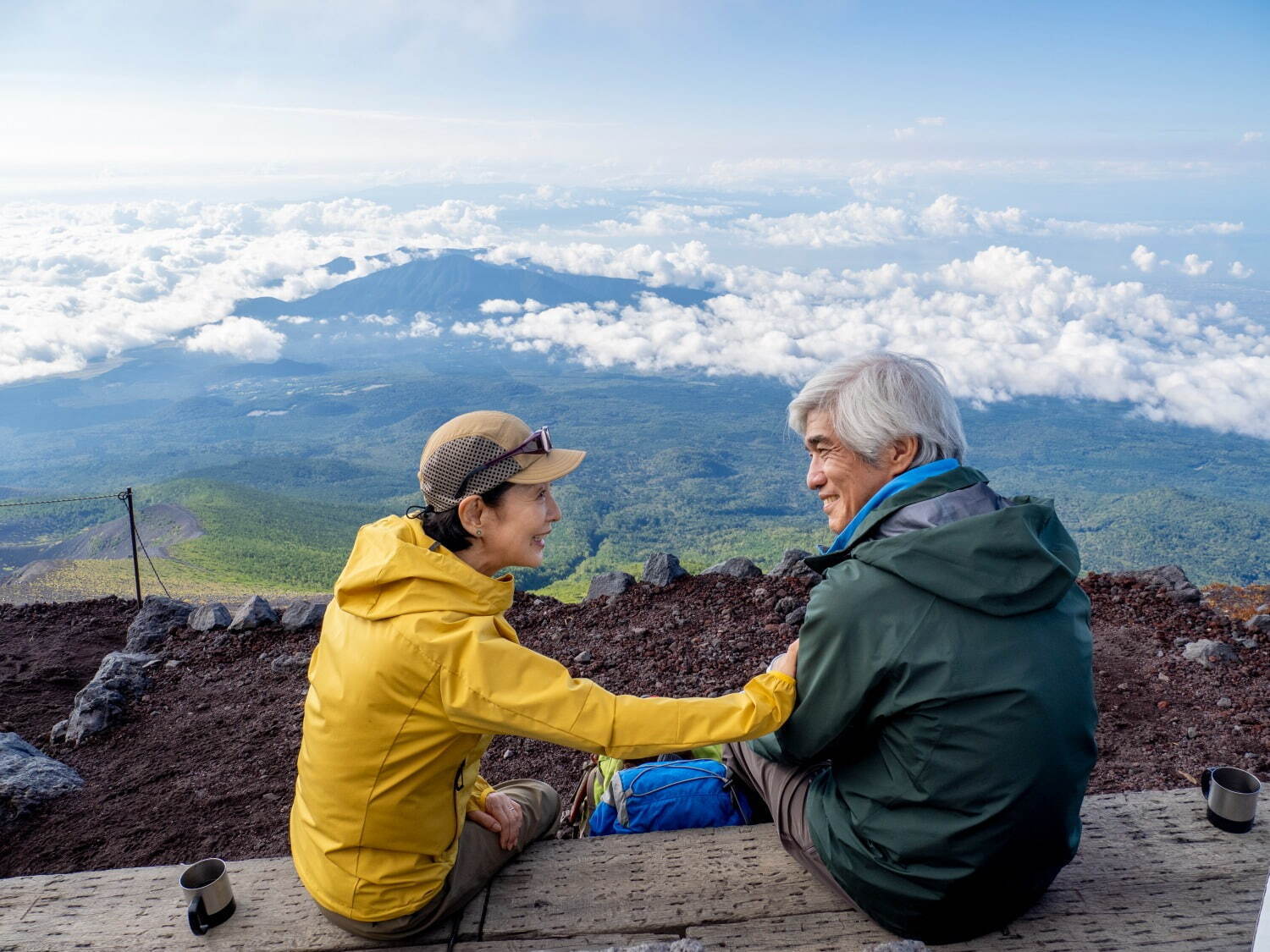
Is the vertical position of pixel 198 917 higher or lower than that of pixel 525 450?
lower

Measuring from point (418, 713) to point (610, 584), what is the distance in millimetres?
6387

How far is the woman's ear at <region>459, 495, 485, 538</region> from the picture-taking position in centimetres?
264

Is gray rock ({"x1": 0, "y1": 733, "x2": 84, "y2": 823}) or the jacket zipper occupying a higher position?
the jacket zipper

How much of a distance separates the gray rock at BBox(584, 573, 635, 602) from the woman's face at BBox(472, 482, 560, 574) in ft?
19.3

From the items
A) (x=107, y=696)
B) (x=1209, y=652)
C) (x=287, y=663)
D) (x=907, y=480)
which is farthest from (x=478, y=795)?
(x=1209, y=652)

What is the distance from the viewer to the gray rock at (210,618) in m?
8.25

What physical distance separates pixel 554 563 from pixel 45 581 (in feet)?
163

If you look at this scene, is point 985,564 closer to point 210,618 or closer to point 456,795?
point 456,795

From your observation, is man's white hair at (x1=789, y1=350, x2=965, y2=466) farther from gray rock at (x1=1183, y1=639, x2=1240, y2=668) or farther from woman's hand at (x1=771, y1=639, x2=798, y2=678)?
gray rock at (x1=1183, y1=639, x2=1240, y2=668)

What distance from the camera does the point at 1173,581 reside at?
25.7 ft

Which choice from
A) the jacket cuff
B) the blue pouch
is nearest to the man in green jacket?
→ the blue pouch

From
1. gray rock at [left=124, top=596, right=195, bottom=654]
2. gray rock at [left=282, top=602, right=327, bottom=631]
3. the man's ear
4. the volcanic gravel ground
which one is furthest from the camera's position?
gray rock at [left=282, top=602, right=327, bottom=631]

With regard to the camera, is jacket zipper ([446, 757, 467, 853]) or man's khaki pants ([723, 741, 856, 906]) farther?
man's khaki pants ([723, 741, 856, 906])

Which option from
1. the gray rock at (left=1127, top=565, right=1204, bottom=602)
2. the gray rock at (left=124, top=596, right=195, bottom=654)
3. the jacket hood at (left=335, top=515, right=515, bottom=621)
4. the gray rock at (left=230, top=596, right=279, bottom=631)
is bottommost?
the gray rock at (left=124, top=596, right=195, bottom=654)
